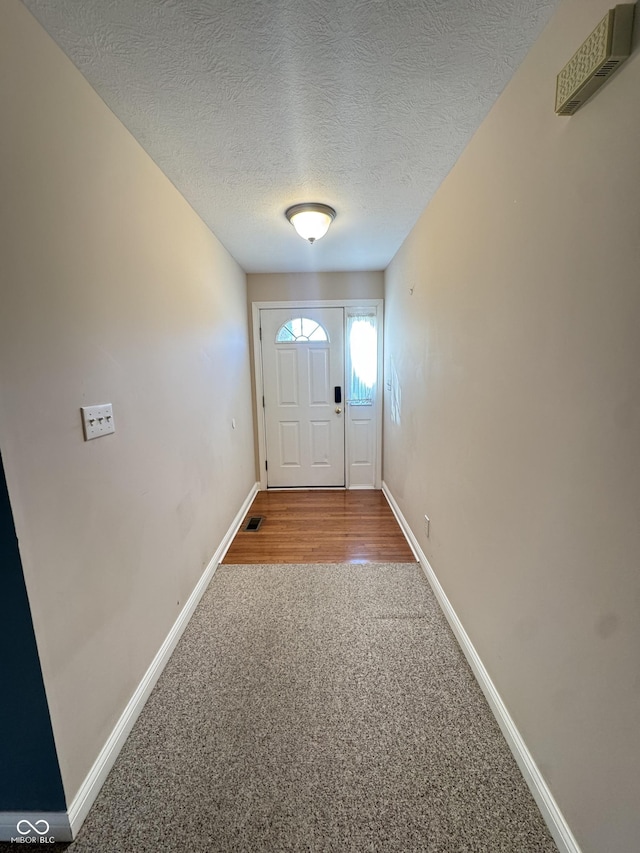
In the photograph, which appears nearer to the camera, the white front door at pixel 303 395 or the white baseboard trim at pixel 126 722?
the white baseboard trim at pixel 126 722

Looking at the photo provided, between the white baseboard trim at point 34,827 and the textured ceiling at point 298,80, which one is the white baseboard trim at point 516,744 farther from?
the textured ceiling at point 298,80

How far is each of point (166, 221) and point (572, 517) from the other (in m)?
2.18

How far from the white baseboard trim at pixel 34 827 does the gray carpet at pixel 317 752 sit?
0.20ft

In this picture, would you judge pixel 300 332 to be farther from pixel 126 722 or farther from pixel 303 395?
pixel 126 722

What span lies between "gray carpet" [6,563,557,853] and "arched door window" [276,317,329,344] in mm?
2715

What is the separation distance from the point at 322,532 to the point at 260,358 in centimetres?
199

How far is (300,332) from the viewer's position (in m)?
3.63

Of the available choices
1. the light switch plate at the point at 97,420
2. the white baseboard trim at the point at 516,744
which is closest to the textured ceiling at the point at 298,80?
the light switch plate at the point at 97,420

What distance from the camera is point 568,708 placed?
925mm

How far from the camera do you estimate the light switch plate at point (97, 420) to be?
1.10 metres

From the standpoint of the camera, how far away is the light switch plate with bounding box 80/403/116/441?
3.62 feet

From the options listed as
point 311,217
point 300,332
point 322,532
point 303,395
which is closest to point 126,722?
point 322,532

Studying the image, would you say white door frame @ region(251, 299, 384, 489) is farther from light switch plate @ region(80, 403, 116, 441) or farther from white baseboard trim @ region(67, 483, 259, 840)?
light switch plate @ region(80, 403, 116, 441)

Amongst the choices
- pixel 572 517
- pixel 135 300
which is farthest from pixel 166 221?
pixel 572 517
